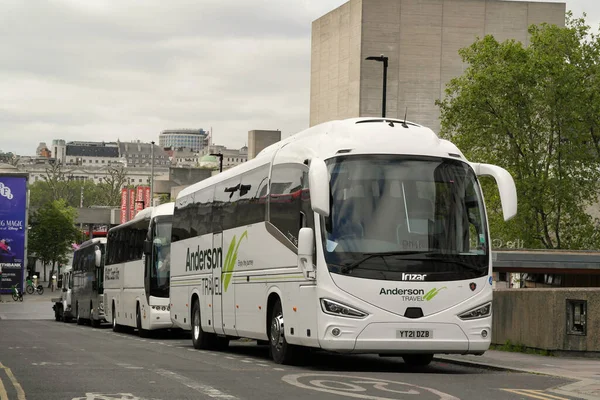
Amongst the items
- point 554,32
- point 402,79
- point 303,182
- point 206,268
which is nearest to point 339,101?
point 402,79

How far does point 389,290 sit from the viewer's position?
17984 mm

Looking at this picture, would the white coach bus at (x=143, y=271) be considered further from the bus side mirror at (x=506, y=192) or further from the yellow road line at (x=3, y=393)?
the yellow road line at (x=3, y=393)

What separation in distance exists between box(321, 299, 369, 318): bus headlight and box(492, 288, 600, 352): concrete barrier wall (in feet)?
18.1

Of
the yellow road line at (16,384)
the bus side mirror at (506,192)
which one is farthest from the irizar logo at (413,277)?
the yellow road line at (16,384)

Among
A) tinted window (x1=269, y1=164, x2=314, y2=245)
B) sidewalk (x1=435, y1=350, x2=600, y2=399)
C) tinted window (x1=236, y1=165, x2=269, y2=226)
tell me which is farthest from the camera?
tinted window (x1=236, y1=165, x2=269, y2=226)

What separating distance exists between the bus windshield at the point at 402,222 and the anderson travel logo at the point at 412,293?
0.60 feet

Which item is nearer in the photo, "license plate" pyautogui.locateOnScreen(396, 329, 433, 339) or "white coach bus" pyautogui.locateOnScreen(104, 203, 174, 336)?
"license plate" pyautogui.locateOnScreen(396, 329, 433, 339)

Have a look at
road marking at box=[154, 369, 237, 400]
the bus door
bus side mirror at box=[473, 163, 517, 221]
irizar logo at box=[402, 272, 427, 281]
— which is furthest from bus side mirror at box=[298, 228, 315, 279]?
the bus door

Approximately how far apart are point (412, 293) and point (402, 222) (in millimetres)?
1013

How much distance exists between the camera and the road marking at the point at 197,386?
1389 centimetres

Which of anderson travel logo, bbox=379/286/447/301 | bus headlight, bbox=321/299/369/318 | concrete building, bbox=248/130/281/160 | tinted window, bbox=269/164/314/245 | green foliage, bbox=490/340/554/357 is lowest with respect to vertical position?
green foliage, bbox=490/340/554/357

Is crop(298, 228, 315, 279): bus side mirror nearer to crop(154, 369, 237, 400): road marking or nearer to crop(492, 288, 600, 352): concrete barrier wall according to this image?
crop(154, 369, 237, 400): road marking

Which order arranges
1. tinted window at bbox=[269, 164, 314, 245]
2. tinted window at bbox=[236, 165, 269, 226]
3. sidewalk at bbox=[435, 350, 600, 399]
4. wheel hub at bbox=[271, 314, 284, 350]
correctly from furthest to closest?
1. tinted window at bbox=[236, 165, 269, 226]
2. wheel hub at bbox=[271, 314, 284, 350]
3. tinted window at bbox=[269, 164, 314, 245]
4. sidewalk at bbox=[435, 350, 600, 399]

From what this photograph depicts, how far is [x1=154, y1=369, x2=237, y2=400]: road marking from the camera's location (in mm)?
13891
